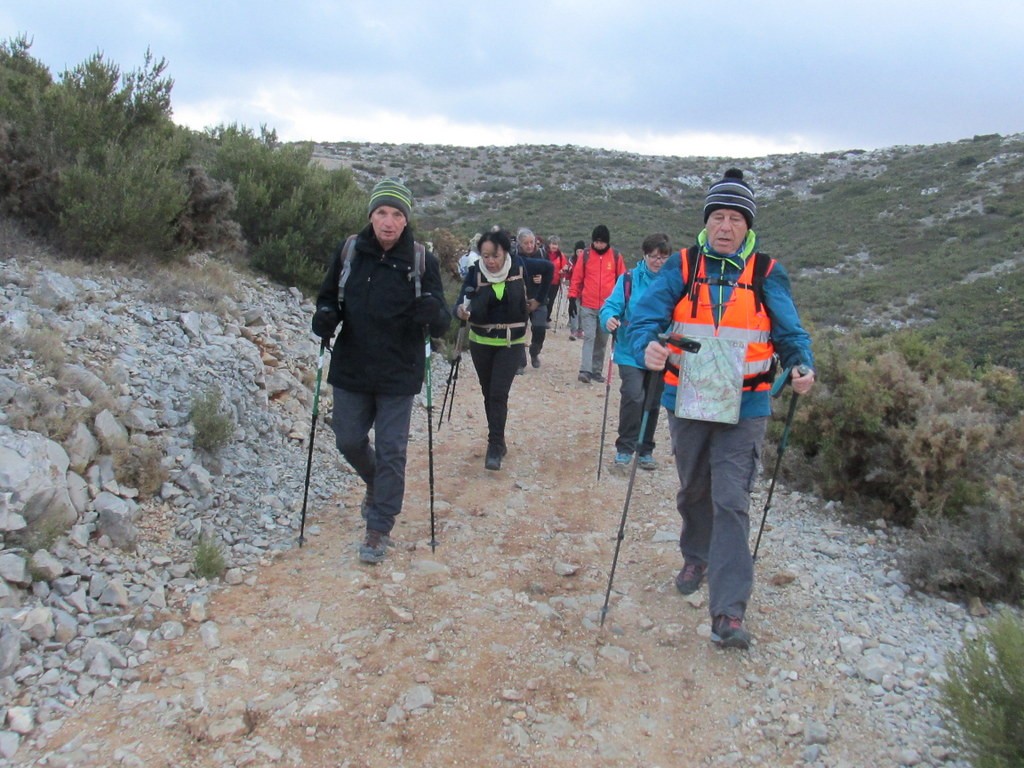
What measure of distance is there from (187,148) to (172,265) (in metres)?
2.67

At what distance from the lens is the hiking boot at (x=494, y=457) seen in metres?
6.82

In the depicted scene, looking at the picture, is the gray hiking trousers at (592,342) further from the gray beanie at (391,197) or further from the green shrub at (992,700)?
the green shrub at (992,700)

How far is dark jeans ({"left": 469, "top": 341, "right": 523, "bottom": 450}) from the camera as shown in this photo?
686 centimetres

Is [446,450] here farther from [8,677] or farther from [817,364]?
[8,677]

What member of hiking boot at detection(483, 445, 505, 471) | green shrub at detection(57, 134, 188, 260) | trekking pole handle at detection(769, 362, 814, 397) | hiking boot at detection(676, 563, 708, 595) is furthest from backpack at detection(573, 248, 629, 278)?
trekking pole handle at detection(769, 362, 814, 397)

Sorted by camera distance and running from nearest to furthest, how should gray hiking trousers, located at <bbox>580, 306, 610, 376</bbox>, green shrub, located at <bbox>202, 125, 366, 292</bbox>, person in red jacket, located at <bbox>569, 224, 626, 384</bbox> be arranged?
green shrub, located at <bbox>202, 125, 366, 292</bbox>
person in red jacket, located at <bbox>569, 224, 626, 384</bbox>
gray hiking trousers, located at <bbox>580, 306, 610, 376</bbox>

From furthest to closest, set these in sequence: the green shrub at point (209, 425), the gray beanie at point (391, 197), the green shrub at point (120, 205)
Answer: the green shrub at point (120, 205) < the green shrub at point (209, 425) < the gray beanie at point (391, 197)

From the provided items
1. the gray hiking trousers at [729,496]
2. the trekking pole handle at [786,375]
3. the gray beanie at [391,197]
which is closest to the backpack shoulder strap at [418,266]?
the gray beanie at [391,197]

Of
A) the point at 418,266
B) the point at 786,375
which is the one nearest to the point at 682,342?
the point at 786,375

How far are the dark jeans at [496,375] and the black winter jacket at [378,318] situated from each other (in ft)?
7.03

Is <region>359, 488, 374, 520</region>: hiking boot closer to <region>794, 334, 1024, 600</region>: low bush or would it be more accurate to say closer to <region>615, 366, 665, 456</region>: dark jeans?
<region>615, 366, 665, 456</region>: dark jeans

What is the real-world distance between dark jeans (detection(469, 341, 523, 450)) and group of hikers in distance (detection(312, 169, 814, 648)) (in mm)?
18

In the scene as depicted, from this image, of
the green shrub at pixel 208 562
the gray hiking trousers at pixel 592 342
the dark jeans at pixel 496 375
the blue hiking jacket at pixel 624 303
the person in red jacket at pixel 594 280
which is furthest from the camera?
the gray hiking trousers at pixel 592 342

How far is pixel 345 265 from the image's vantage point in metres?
4.69
